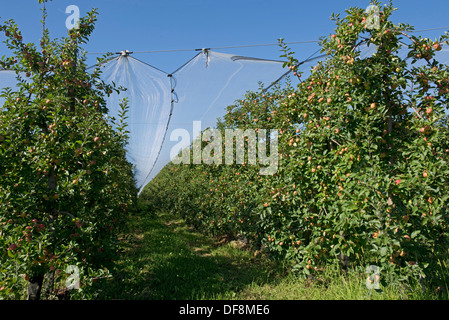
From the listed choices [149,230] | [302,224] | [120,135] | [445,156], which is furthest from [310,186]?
[149,230]

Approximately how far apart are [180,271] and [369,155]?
2.72 meters

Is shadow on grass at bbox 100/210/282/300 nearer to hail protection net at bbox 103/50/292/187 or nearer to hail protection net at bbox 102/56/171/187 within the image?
hail protection net at bbox 103/50/292/187

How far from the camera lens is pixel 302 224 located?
2.84m

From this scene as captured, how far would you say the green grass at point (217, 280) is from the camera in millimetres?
2391

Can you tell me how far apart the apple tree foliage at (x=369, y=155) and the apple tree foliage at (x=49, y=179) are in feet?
5.30

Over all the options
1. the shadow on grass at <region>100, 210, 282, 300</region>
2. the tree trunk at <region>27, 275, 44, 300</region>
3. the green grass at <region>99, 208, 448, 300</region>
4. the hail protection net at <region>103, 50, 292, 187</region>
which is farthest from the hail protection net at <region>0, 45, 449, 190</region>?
the tree trunk at <region>27, 275, 44, 300</region>

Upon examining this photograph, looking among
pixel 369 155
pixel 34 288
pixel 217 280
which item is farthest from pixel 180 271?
pixel 369 155

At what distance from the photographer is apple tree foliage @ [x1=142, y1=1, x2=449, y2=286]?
187cm

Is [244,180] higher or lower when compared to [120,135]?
lower

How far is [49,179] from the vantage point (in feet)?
7.61

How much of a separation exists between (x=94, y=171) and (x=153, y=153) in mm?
3108

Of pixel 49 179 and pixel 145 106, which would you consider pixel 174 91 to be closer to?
pixel 145 106

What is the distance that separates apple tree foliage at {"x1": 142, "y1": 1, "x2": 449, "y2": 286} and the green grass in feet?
0.88
